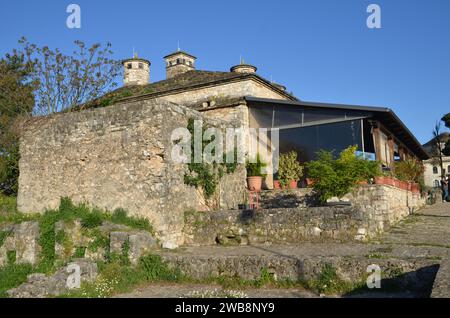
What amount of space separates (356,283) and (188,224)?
16.8 ft

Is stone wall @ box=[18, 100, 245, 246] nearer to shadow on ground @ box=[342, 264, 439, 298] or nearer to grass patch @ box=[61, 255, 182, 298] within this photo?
grass patch @ box=[61, 255, 182, 298]

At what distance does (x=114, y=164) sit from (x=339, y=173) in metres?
6.12

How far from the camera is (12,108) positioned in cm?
2153

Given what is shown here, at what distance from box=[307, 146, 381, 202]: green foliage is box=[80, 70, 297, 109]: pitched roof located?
289 inches

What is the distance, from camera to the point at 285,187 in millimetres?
13352

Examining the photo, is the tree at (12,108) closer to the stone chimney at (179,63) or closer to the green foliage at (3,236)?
the green foliage at (3,236)

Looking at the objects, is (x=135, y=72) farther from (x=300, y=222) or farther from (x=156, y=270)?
(x=156, y=270)

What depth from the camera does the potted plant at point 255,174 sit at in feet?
44.6

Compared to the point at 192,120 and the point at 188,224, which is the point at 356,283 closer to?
the point at 188,224

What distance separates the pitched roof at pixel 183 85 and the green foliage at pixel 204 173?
5.73 m

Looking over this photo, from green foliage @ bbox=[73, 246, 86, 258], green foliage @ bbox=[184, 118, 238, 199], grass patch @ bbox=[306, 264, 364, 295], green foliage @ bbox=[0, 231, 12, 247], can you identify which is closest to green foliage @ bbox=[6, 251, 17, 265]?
green foliage @ bbox=[0, 231, 12, 247]

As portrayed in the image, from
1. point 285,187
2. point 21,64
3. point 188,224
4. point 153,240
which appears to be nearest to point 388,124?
point 285,187

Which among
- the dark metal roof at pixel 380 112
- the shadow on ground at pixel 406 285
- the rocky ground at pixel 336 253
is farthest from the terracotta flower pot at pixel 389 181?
the shadow on ground at pixel 406 285

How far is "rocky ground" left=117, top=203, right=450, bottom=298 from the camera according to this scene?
23.3 ft
